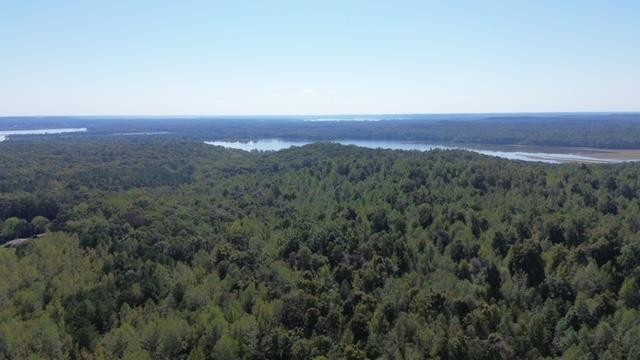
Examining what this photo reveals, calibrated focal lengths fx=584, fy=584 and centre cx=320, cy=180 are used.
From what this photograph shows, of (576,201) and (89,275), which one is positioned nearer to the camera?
(89,275)

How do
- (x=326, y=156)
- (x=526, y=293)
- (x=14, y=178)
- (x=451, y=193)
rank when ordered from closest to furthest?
(x=526, y=293) → (x=451, y=193) → (x=14, y=178) → (x=326, y=156)

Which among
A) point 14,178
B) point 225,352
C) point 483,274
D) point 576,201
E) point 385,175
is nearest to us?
point 225,352

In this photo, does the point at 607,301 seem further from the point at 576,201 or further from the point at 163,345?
the point at 163,345

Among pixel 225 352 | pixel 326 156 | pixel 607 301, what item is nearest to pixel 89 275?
pixel 225 352

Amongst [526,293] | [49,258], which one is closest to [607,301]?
[526,293]

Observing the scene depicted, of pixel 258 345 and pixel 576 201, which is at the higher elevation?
pixel 576 201

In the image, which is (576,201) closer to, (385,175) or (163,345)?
(385,175)
